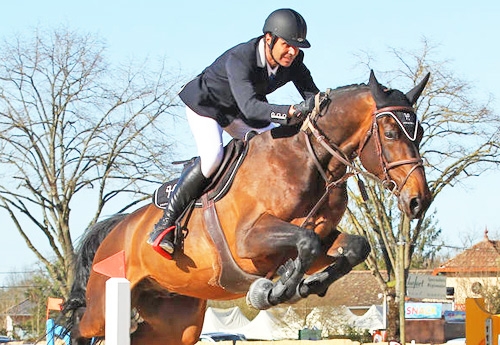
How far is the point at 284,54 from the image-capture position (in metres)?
6.08

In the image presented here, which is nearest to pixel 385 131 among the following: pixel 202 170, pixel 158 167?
pixel 202 170

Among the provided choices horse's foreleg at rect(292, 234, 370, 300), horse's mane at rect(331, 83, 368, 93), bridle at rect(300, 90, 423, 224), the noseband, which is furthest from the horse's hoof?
horse's mane at rect(331, 83, 368, 93)

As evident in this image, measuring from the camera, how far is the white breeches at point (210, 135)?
640cm

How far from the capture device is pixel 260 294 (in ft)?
19.2

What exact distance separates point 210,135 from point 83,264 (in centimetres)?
239

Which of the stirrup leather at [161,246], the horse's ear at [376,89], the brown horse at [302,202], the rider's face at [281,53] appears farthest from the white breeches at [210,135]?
the horse's ear at [376,89]

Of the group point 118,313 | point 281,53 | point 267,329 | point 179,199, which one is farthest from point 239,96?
point 267,329

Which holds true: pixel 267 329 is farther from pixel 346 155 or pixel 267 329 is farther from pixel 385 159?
pixel 385 159

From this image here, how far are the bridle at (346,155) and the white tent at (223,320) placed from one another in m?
31.0

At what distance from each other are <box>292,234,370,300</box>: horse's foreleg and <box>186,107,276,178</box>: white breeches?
42.3 inches

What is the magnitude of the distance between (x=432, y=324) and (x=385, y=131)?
2531cm

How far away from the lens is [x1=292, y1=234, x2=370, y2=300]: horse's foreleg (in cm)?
596

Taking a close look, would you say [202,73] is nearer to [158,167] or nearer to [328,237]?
[328,237]

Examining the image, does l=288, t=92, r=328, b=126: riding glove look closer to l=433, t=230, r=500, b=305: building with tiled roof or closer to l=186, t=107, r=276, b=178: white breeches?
l=186, t=107, r=276, b=178: white breeches
